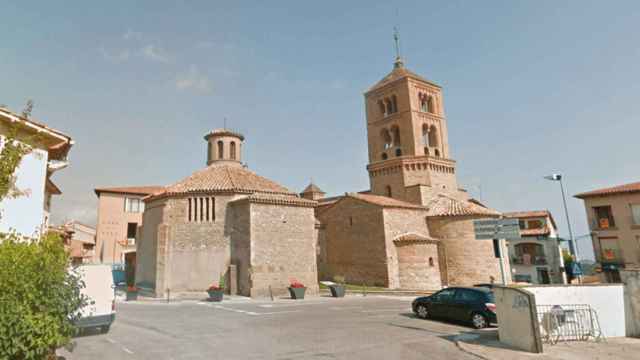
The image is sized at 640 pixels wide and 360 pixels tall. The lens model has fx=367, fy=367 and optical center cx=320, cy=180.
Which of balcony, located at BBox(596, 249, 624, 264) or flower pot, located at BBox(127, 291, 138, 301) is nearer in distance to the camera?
flower pot, located at BBox(127, 291, 138, 301)

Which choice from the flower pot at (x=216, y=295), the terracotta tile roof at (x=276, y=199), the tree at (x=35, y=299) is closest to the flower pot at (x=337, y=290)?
the terracotta tile roof at (x=276, y=199)

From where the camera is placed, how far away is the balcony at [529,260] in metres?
39.5

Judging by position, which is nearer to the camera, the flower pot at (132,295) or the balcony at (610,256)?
the flower pot at (132,295)

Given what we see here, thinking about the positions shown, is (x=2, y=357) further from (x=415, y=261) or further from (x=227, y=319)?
(x=415, y=261)

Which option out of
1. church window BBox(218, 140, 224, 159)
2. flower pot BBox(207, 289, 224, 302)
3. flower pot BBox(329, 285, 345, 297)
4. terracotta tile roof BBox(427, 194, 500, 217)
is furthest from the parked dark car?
church window BBox(218, 140, 224, 159)

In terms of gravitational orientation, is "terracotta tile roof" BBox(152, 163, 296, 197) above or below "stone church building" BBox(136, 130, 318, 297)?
above

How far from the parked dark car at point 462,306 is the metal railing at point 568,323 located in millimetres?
2220

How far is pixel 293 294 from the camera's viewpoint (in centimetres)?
2223

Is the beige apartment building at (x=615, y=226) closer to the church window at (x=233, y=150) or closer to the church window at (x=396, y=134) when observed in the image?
the church window at (x=396, y=134)

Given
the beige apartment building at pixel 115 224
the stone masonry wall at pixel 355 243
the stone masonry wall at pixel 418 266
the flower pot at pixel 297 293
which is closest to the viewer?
the flower pot at pixel 297 293

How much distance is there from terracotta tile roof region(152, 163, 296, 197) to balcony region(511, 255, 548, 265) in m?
28.5

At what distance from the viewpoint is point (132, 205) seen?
39.3m

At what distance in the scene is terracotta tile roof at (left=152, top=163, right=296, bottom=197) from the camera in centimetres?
2555

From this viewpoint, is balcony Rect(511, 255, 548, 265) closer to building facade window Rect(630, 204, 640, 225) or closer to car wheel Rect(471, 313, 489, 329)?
building facade window Rect(630, 204, 640, 225)
